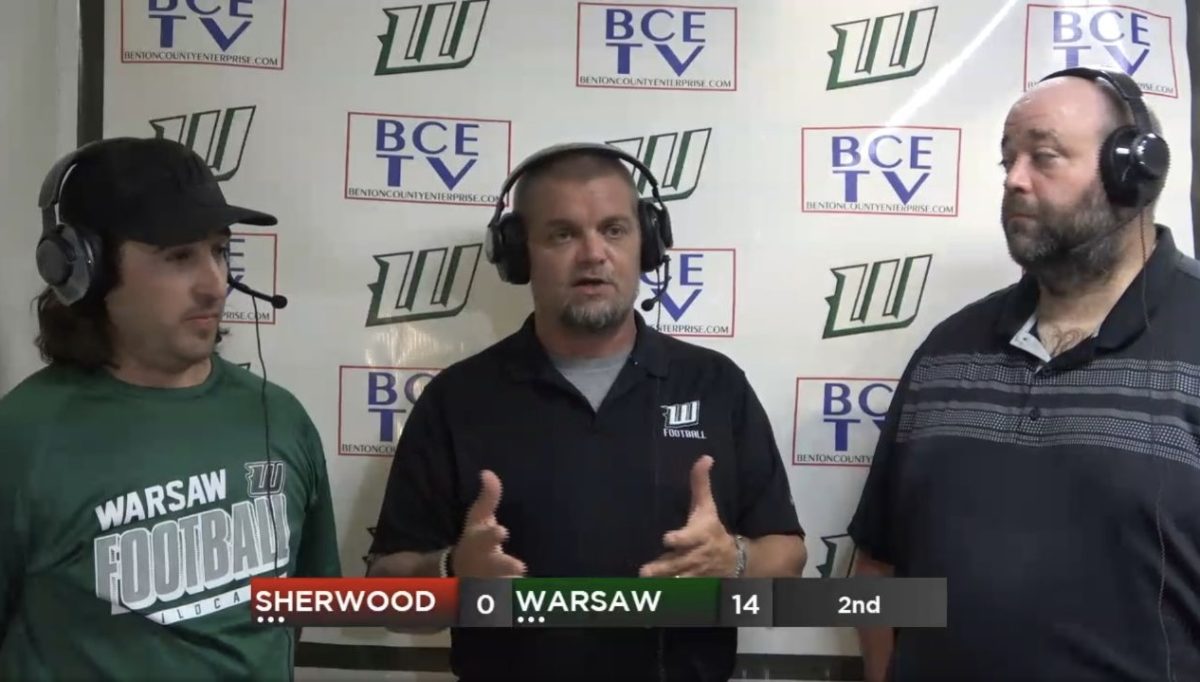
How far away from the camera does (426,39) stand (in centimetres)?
142

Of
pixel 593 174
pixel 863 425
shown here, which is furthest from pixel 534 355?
pixel 863 425

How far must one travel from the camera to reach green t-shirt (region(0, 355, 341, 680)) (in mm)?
1054

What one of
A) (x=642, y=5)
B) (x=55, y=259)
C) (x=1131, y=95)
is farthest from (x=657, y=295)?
(x=55, y=259)

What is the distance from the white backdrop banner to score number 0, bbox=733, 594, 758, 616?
0.43m

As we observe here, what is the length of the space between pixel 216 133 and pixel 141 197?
13.9 inches

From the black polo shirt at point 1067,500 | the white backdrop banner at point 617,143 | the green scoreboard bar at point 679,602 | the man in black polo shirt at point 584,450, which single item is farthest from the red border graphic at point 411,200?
the black polo shirt at point 1067,500

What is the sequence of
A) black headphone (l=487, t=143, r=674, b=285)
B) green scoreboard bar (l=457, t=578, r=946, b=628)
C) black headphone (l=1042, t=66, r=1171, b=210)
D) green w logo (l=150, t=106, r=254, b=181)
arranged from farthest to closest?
green w logo (l=150, t=106, r=254, b=181)
black headphone (l=487, t=143, r=674, b=285)
black headphone (l=1042, t=66, r=1171, b=210)
green scoreboard bar (l=457, t=578, r=946, b=628)

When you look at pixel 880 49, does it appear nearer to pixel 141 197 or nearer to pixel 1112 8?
pixel 1112 8

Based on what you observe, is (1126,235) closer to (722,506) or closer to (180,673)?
(722,506)

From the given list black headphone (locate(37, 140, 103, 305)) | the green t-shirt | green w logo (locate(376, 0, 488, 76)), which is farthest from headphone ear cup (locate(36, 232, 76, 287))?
green w logo (locate(376, 0, 488, 76))

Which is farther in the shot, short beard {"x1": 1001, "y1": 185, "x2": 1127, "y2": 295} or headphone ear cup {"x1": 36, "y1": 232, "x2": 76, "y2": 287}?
short beard {"x1": 1001, "y1": 185, "x2": 1127, "y2": 295}

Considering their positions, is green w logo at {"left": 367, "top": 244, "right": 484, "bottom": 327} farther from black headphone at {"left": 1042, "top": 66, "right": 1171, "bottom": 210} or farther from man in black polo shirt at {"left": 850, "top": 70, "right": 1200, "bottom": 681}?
black headphone at {"left": 1042, "top": 66, "right": 1171, "bottom": 210}

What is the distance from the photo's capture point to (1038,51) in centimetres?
143

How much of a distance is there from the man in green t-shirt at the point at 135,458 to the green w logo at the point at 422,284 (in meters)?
Result: 0.28
